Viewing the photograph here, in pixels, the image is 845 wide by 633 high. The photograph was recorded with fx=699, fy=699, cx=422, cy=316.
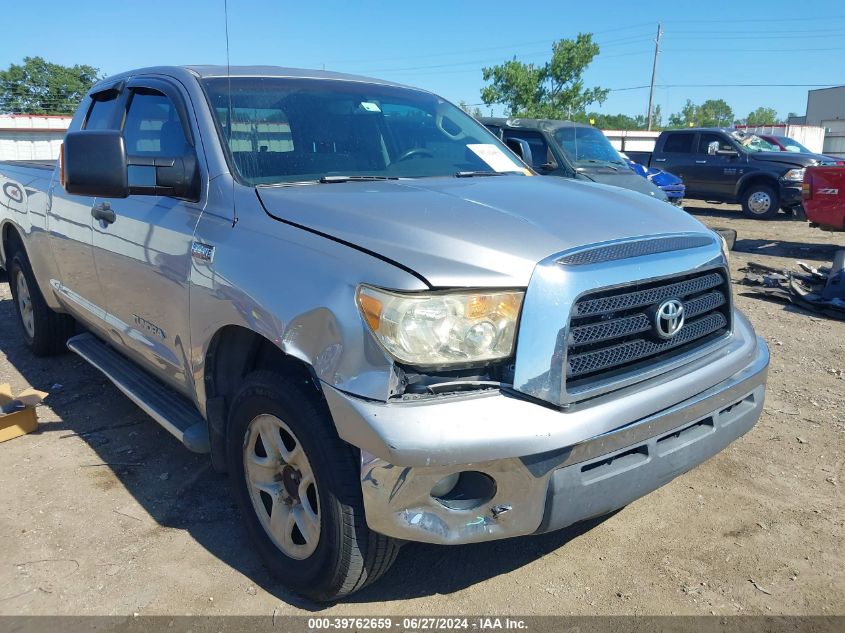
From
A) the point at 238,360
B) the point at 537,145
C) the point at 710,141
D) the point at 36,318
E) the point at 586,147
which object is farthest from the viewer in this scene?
the point at 710,141

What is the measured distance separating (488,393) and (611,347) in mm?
499

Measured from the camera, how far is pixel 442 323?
2.08 meters

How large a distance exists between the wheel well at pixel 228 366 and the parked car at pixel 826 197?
9196 mm

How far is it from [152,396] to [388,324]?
1.95m

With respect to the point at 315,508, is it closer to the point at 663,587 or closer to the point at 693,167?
the point at 663,587

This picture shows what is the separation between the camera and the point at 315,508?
2482 mm

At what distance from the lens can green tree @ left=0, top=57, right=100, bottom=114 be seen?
52.6m

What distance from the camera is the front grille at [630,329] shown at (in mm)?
2197

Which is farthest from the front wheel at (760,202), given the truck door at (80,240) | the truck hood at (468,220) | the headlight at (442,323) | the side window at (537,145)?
the headlight at (442,323)

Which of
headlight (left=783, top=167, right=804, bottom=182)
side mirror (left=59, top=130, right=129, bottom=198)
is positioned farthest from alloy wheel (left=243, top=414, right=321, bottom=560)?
headlight (left=783, top=167, right=804, bottom=182)

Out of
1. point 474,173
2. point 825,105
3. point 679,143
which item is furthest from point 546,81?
point 474,173

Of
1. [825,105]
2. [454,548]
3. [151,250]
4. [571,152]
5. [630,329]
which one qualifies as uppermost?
[825,105]

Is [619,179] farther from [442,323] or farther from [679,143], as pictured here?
[442,323]

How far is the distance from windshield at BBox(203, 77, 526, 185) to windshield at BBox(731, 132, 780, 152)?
1373cm
